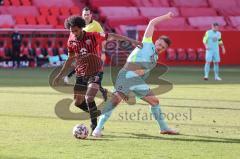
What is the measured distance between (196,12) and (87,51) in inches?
1166

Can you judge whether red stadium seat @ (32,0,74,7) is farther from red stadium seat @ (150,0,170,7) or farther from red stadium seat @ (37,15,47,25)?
red stadium seat @ (150,0,170,7)

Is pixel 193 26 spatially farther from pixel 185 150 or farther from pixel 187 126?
pixel 185 150

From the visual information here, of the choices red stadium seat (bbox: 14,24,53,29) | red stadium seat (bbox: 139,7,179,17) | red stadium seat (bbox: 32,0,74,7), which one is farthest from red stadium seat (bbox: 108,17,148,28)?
red stadium seat (bbox: 14,24,53,29)

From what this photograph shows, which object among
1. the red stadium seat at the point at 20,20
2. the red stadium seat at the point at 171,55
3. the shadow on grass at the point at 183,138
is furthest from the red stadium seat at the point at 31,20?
the shadow on grass at the point at 183,138

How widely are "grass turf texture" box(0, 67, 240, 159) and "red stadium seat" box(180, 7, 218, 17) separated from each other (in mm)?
20329

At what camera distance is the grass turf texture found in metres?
9.20

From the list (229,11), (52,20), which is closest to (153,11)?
(229,11)

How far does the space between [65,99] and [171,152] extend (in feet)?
26.3

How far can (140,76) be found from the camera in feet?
36.3

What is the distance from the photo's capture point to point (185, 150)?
30.9ft

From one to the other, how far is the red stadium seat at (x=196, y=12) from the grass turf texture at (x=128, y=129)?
Result: 20.3 meters

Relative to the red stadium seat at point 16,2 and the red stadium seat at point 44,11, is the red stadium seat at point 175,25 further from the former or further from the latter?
the red stadium seat at point 16,2

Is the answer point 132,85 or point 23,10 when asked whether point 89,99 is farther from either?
point 23,10

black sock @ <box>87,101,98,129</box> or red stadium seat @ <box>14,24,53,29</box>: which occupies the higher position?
black sock @ <box>87,101,98,129</box>
